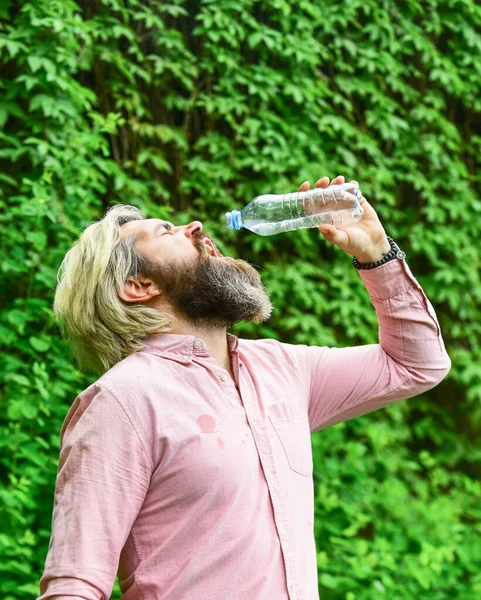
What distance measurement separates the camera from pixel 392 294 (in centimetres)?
193

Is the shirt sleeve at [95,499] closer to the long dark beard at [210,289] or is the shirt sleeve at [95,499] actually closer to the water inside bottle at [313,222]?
the long dark beard at [210,289]

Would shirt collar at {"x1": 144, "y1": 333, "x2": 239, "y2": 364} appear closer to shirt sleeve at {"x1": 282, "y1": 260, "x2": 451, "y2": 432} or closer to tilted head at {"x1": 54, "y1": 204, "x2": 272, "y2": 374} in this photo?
tilted head at {"x1": 54, "y1": 204, "x2": 272, "y2": 374}

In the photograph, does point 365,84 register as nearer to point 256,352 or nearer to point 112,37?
point 112,37

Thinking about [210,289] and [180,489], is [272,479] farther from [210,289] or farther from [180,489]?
[210,289]

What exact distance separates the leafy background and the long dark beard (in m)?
1.12

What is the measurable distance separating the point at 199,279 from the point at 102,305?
232 mm

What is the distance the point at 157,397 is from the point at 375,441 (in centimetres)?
261

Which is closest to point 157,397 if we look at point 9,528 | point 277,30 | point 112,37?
point 9,528

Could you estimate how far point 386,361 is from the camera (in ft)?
6.43

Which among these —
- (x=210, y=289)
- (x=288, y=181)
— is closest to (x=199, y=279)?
(x=210, y=289)

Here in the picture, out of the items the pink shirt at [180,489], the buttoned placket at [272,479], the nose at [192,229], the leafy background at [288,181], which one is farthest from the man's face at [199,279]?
the leafy background at [288,181]

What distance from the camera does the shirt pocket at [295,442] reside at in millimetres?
1657

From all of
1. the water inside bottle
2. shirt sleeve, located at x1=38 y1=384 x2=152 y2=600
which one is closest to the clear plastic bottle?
the water inside bottle

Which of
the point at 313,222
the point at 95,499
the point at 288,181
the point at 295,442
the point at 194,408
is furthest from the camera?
the point at 288,181
